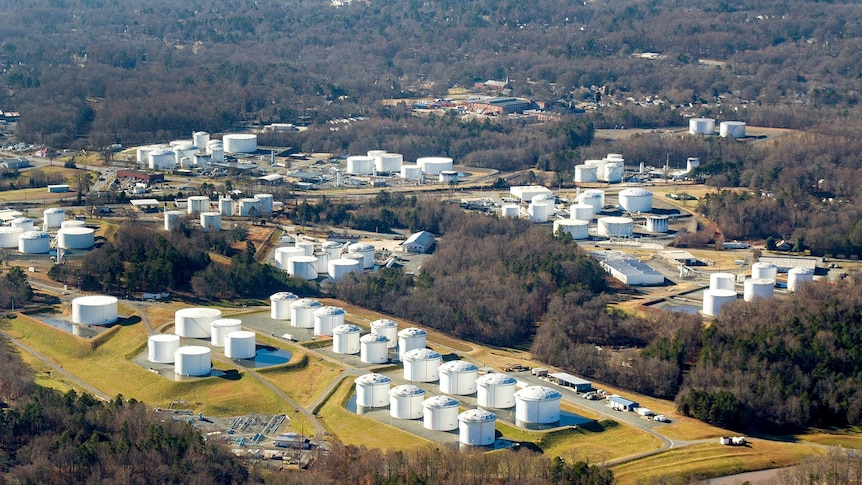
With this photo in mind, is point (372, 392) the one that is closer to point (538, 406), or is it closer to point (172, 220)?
point (538, 406)

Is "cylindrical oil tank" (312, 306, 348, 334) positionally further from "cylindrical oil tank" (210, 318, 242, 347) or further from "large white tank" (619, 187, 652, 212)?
"large white tank" (619, 187, 652, 212)

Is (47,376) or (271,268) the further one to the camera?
(271,268)

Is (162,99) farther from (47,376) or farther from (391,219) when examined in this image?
(47,376)

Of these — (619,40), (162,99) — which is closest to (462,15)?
(619,40)

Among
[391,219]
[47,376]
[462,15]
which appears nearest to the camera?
[47,376]

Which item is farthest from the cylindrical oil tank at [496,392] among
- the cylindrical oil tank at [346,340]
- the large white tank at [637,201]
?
the large white tank at [637,201]

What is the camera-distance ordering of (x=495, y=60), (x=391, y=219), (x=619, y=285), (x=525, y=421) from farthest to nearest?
(x=495, y=60) < (x=391, y=219) < (x=619, y=285) < (x=525, y=421)
